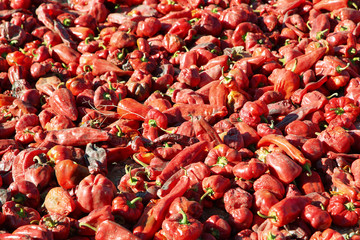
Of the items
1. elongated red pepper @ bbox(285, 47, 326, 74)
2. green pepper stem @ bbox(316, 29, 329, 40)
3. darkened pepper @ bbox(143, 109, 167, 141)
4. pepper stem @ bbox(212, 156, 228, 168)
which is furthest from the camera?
green pepper stem @ bbox(316, 29, 329, 40)

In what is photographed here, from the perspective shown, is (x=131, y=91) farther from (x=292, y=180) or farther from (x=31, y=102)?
(x=292, y=180)

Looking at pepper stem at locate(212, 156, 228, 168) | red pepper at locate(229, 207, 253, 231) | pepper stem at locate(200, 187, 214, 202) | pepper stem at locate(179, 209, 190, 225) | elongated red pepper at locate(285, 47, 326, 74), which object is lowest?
red pepper at locate(229, 207, 253, 231)

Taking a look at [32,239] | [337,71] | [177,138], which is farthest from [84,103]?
[337,71]

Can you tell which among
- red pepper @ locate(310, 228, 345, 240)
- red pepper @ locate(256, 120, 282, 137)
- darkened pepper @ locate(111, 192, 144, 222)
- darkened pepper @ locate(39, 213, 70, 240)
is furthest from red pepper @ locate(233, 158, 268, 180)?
darkened pepper @ locate(39, 213, 70, 240)

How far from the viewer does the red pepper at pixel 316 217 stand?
15.4 ft

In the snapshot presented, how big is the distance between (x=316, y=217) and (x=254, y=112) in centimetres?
200

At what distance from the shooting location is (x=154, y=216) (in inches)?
185

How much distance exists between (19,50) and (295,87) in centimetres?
534

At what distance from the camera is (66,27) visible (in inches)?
365

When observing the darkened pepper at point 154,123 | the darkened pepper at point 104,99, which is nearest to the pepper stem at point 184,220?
the darkened pepper at point 154,123

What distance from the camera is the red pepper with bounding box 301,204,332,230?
469 centimetres

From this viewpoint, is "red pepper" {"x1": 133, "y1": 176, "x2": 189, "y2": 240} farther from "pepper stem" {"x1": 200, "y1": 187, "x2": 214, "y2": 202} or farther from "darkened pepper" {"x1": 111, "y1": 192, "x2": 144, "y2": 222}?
"pepper stem" {"x1": 200, "y1": 187, "x2": 214, "y2": 202}

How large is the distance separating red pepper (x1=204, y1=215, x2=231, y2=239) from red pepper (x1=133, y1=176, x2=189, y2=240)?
0.49m

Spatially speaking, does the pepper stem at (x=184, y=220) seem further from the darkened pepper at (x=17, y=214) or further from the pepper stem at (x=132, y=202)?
the darkened pepper at (x=17, y=214)
